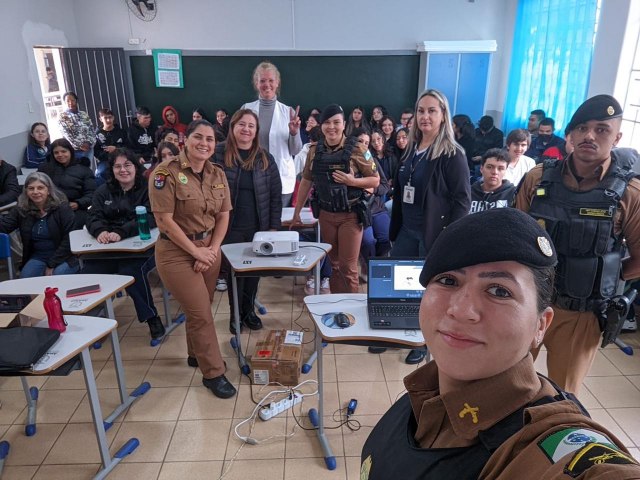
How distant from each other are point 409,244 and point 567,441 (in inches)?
98.9

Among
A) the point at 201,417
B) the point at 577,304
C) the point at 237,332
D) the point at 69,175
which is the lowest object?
the point at 201,417

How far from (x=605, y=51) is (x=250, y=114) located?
3979 mm

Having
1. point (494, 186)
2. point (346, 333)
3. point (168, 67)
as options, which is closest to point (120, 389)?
point (346, 333)

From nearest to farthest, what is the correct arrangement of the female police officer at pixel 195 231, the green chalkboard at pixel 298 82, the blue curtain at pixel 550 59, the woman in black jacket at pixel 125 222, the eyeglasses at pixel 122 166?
the female police officer at pixel 195 231, the woman in black jacket at pixel 125 222, the eyeglasses at pixel 122 166, the blue curtain at pixel 550 59, the green chalkboard at pixel 298 82

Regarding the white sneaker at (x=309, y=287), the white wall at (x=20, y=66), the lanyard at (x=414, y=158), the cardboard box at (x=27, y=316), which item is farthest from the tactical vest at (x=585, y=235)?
the white wall at (x=20, y=66)

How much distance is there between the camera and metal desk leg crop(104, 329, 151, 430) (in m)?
2.66

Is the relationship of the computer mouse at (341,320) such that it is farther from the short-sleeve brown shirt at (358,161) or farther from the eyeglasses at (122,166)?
the eyeglasses at (122,166)

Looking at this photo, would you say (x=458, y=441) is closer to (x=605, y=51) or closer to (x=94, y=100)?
(x=605, y=51)

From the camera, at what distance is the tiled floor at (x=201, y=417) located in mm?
2377

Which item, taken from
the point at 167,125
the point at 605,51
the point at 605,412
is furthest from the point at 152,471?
the point at 167,125

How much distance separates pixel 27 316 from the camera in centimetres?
223

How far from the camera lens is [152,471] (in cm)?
235

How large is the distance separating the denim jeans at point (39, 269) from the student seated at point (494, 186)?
3560 millimetres

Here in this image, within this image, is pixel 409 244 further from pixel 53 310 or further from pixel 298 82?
pixel 298 82
